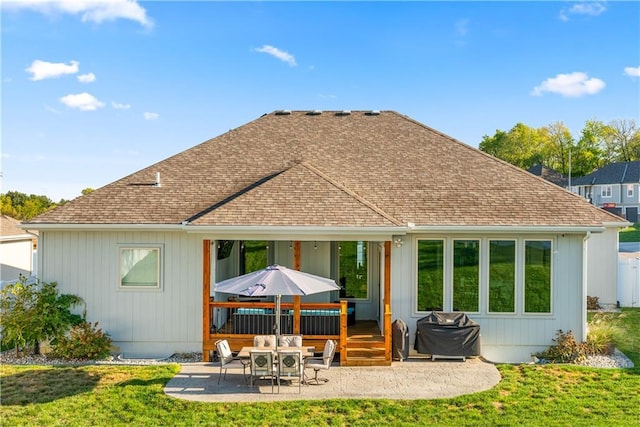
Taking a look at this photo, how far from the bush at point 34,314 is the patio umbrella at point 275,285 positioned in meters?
4.80

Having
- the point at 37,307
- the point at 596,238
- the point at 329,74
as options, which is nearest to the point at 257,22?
the point at 329,74

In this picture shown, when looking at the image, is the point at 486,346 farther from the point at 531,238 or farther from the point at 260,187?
the point at 260,187

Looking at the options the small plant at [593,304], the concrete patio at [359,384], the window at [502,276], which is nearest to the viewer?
the concrete patio at [359,384]

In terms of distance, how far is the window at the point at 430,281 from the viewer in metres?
11.0

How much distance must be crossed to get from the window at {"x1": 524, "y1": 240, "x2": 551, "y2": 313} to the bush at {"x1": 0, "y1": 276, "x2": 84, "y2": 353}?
1139 centimetres

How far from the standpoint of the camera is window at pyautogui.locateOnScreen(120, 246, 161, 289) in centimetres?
1109

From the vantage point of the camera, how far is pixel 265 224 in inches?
394

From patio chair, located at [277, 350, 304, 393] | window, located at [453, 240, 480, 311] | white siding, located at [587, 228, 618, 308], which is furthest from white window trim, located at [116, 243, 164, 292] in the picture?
white siding, located at [587, 228, 618, 308]

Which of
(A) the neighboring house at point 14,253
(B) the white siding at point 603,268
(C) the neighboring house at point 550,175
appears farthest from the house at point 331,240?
(C) the neighboring house at point 550,175

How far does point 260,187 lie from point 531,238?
7.09m

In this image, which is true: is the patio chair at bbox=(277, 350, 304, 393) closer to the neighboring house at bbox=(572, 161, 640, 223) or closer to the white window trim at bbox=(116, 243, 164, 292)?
the white window trim at bbox=(116, 243, 164, 292)

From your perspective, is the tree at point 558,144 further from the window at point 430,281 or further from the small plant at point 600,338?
the window at point 430,281

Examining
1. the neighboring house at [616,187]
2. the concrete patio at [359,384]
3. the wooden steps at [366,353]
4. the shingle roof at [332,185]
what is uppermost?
the neighboring house at [616,187]

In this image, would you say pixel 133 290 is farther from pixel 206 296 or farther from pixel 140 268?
pixel 206 296
